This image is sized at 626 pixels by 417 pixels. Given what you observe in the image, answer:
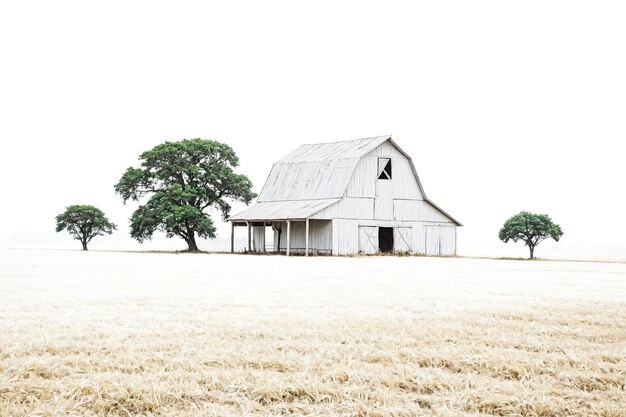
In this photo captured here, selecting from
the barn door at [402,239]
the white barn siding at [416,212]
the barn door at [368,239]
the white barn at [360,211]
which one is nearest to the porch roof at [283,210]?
the white barn at [360,211]

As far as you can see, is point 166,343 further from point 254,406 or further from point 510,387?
point 510,387

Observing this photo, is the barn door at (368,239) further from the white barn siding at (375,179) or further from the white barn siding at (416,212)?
the white barn siding at (375,179)

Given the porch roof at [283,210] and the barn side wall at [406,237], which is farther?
the barn side wall at [406,237]

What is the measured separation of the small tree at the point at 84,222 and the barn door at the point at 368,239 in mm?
25966

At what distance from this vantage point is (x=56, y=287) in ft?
51.4

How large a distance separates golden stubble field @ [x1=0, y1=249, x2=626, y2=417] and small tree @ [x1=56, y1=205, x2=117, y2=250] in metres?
49.0

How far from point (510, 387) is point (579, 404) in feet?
1.83

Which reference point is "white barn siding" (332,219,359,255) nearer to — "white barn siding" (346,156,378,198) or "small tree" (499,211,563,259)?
"white barn siding" (346,156,378,198)

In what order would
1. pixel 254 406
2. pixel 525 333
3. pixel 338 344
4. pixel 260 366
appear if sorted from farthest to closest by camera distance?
pixel 525 333 < pixel 338 344 < pixel 260 366 < pixel 254 406

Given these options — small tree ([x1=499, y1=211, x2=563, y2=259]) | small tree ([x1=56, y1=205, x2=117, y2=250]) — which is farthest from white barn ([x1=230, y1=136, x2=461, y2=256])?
small tree ([x1=56, y1=205, x2=117, y2=250])

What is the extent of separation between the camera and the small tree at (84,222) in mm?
59156

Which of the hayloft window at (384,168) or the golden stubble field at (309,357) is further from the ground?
the hayloft window at (384,168)

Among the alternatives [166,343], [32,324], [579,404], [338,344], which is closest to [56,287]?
[32,324]

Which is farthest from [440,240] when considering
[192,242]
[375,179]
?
[192,242]
